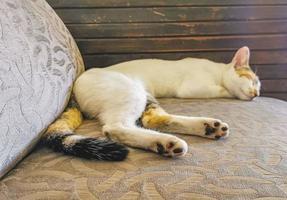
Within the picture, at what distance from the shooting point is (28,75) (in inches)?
34.1

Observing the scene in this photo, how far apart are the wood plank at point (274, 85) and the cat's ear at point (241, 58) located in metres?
0.23

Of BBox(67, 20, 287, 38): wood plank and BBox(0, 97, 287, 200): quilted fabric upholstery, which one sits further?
BBox(67, 20, 287, 38): wood plank

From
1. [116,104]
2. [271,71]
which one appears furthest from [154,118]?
[271,71]

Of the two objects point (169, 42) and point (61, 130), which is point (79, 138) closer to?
point (61, 130)

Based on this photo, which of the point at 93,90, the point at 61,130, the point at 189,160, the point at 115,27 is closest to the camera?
the point at 189,160

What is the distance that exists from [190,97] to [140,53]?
1.16 feet

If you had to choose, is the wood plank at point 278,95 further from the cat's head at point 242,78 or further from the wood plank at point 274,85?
the cat's head at point 242,78

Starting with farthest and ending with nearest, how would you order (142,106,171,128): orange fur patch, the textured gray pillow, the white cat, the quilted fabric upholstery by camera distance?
1. (142,106,171,128): orange fur patch
2. the white cat
3. the textured gray pillow
4. the quilted fabric upholstery

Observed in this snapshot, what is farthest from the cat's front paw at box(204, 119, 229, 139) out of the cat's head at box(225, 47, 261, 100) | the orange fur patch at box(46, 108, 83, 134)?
the cat's head at box(225, 47, 261, 100)

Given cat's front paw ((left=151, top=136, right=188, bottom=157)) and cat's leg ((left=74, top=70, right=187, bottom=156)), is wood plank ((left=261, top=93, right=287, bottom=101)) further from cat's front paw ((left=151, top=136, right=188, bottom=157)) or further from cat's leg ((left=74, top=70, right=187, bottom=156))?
cat's front paw ((left=151, top=136, right=188, bottom=157))

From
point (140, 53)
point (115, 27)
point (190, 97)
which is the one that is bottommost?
point (190, 97)

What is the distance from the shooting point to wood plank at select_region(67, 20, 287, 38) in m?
1.70

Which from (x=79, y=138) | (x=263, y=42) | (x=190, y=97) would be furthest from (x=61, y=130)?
(x=263, y=42)

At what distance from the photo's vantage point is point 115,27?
5.59ft
